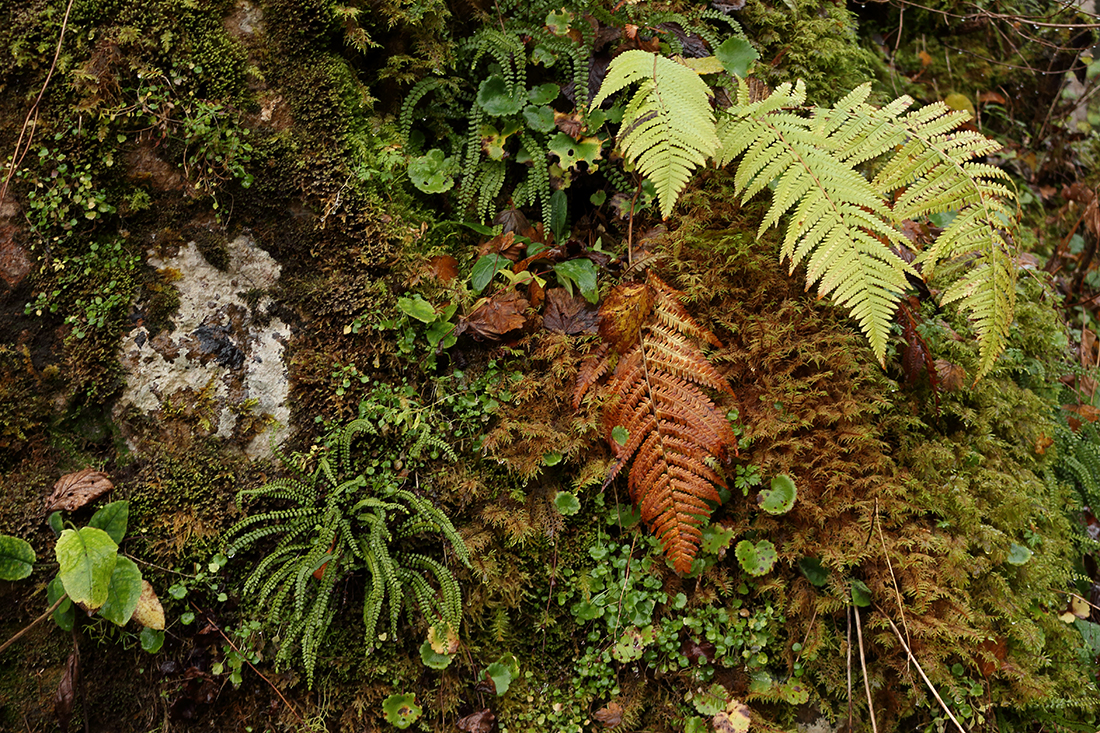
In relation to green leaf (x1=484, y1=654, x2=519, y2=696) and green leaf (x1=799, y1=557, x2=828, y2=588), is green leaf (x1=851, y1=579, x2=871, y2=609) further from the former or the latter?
green leaf (x1=484, y1=654, x2=519, y2=696)

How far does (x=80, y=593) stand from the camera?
2.08 m

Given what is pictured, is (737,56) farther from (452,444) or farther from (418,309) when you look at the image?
(452,444)

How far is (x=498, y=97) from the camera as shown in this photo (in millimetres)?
2953

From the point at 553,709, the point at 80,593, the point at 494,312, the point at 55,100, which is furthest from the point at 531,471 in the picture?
the point at 55,100

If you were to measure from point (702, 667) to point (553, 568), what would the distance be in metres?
0.68

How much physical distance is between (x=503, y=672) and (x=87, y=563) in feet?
4.94

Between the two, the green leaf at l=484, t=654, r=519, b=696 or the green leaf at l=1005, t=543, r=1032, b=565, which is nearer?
the green leaf at l=484, t=654, r=519, b=696

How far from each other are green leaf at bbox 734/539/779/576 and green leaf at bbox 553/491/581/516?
652 mm

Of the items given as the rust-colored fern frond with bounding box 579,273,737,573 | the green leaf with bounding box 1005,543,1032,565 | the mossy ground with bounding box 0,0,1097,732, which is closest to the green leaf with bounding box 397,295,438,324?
the mossy ground with bounding box 0,0,1097,732

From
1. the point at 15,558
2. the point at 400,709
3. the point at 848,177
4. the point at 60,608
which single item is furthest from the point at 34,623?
the point at 848,177

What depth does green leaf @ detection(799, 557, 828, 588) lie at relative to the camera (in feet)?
7.89

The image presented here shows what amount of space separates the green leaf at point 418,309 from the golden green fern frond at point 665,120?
3.41 ft

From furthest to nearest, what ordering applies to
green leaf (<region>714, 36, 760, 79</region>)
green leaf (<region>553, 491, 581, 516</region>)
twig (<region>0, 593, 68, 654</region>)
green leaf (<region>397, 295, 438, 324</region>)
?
1. green leaf (<region>714, 36, 760, 79</region>)
2. green leaf (<region>397, 295, 438, 324</region>)
3. green leaf (<region>553, 491, 581, 516</region>)
4. twig (<region>0, 593, 68, 654</region>)

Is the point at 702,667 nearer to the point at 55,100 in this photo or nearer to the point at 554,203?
the point at 554,203
